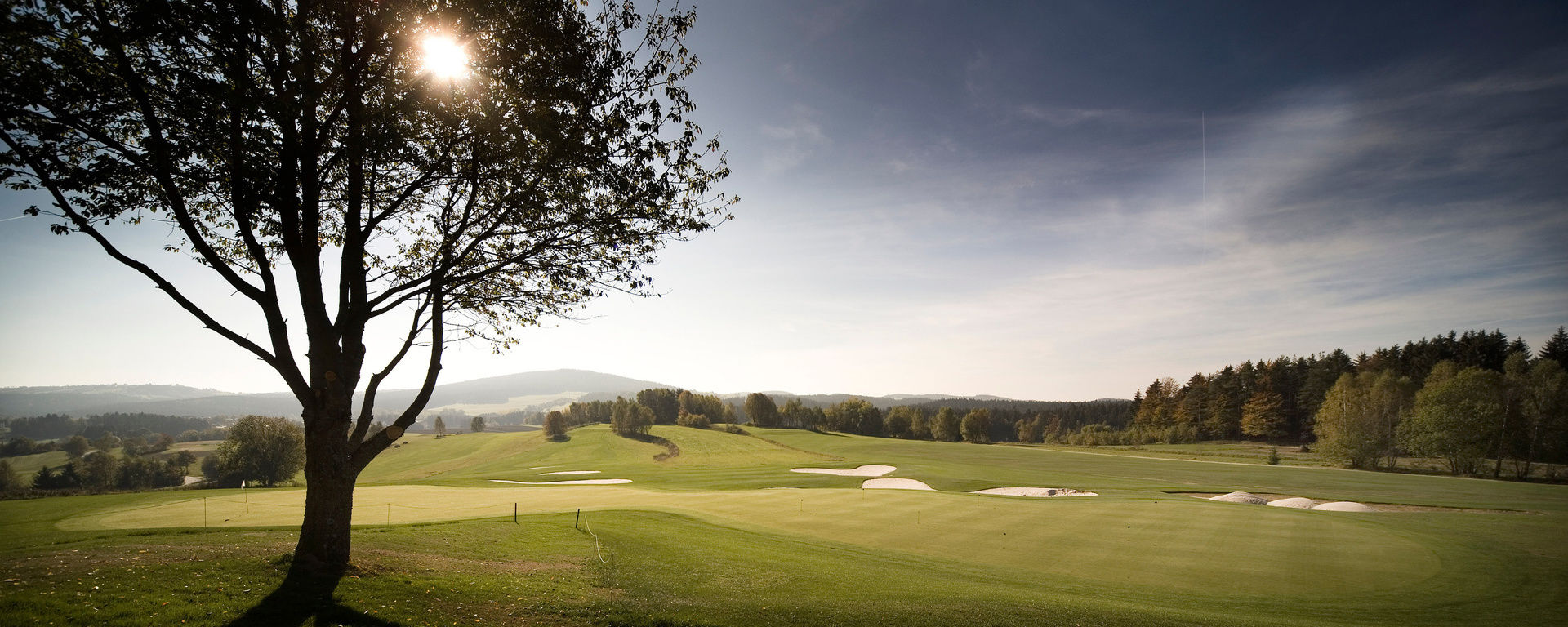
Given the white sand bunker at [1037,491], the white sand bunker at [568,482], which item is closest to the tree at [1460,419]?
the white sand bunker at [1037,491]

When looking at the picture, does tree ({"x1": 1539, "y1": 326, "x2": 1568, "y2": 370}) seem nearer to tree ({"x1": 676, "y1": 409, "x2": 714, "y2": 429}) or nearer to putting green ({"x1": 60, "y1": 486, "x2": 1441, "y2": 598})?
putting green ({"x1": 60, "y1": 486, "x2": 1441, "y2": 598})

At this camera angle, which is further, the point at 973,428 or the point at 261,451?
the point at 973,428

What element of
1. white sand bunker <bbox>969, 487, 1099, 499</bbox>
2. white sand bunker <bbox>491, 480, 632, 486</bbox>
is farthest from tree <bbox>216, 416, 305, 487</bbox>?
white sand bunker <bbox>969, 487, 1099, 499</bbox>

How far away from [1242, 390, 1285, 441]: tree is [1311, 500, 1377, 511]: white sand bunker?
57304 millimetres

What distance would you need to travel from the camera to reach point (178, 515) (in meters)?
21.0

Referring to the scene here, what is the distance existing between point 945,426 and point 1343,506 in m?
75.7

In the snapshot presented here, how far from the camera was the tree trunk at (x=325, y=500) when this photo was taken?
408 inches

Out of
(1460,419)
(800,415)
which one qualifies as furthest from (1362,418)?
(800,415)

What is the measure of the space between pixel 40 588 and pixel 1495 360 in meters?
121

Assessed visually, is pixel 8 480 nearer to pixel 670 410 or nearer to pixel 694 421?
pixel 694 421

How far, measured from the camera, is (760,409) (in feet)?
383

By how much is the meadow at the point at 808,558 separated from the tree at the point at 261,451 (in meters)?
25.6

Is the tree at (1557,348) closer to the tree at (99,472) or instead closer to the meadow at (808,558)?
the meadow at (808,558)

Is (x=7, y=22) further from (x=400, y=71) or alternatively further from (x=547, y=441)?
(x=547, y=441)
